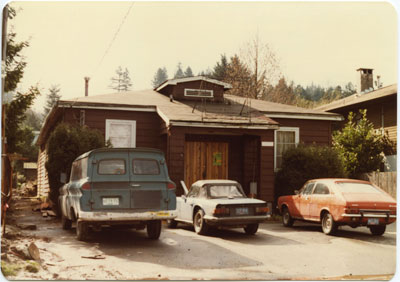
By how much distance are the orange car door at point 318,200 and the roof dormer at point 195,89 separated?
6825mm

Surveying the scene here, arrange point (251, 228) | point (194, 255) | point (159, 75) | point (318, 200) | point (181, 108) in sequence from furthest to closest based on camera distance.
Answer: point (181, 108) → point (159, 75) → point (318, 200) → point (251, 228) → point (194, 255)

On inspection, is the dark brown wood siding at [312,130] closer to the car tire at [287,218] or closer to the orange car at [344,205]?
the car tire at [287,218]

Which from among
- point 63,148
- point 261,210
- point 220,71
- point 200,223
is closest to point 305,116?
point 220,71

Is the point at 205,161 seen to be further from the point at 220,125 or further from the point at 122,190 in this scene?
the point at 122,190

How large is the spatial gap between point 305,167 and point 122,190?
32.5 ft

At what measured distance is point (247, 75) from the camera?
17609mm

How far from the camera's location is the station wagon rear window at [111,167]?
10008 millimetres

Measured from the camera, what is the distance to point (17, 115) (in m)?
10.9

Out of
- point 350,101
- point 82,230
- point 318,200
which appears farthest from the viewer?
point 350,101

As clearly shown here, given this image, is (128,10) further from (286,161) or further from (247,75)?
(286,161)

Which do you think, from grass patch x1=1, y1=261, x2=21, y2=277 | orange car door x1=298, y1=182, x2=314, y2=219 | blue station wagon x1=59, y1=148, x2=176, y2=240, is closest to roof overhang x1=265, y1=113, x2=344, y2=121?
orange car door x1=298, y1=182, x2=314, y2=219

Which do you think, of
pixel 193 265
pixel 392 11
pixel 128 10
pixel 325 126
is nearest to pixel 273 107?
pixel 325 126

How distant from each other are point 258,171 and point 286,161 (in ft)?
6.09

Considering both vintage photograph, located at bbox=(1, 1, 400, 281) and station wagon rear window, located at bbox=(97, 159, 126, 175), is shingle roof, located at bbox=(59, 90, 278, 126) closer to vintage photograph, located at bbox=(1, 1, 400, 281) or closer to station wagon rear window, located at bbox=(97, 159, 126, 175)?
vintage photograph, located at bbox=(1, 1, 400, 281)
